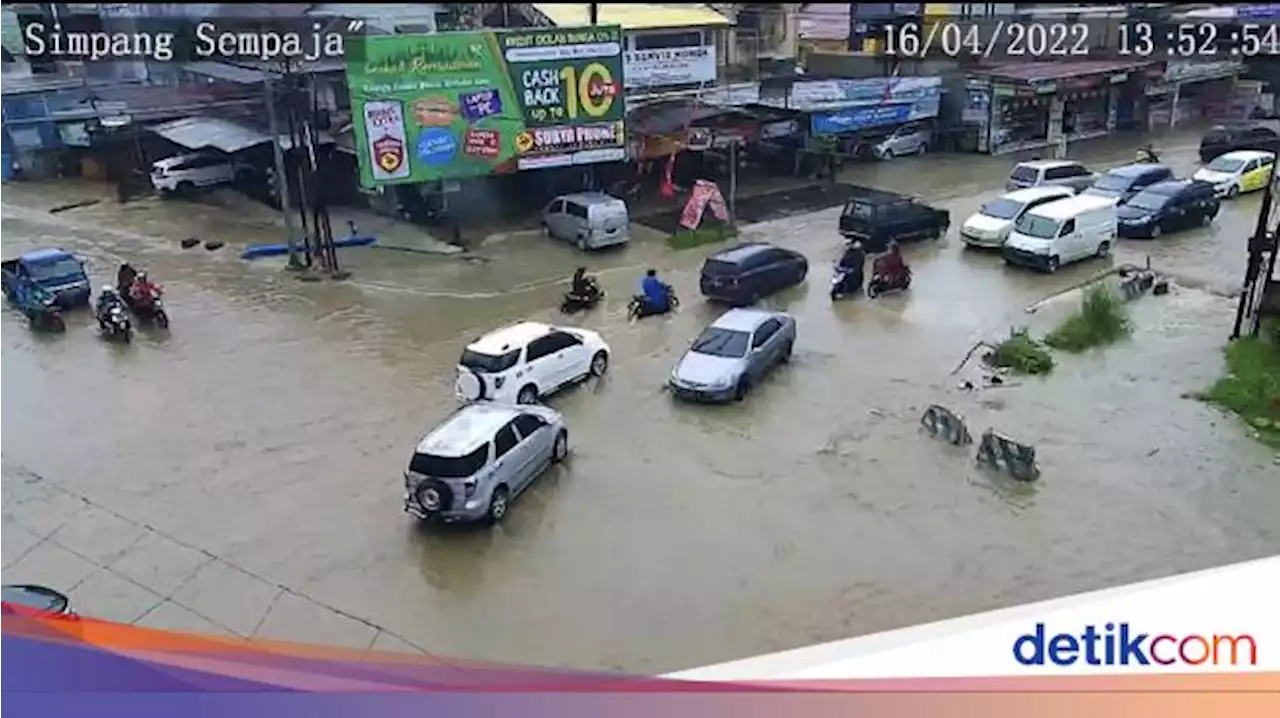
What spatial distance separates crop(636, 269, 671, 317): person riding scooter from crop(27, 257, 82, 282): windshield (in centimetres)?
1134

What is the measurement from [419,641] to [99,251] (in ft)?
62.6

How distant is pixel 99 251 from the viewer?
2667 centimetres

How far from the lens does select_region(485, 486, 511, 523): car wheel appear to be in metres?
13.9

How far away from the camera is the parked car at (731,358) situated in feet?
Result: 57.0

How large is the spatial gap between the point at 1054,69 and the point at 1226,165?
7977 mm

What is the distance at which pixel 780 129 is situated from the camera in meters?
32.6

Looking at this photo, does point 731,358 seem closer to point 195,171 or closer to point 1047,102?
point 195,171

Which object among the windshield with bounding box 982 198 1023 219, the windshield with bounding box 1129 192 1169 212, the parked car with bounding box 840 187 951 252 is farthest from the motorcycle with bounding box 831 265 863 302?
the windshield with bounding box 1129 192 1169 212

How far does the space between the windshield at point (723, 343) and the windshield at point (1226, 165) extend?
18329 millimetres

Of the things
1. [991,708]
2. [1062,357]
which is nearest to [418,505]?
[991,708]

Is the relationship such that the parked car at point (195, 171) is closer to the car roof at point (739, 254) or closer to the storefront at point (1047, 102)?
the car roof at point (739, 254)

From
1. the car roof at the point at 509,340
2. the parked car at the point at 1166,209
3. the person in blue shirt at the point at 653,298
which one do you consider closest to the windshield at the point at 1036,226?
the parked car at the point at 1166,209

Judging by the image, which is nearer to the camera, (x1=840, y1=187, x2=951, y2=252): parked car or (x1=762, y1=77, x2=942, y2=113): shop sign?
(x1=840, y1=187, x2=951, y2=252): parked car

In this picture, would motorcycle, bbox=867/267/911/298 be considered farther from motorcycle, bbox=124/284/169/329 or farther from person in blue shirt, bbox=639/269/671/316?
motorcycle, bbox=124/284/169/329
